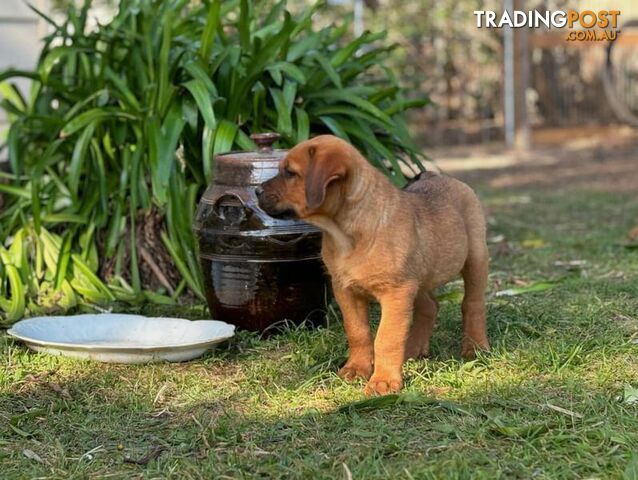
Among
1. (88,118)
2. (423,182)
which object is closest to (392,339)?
(423,182)

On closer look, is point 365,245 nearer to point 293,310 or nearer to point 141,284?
point 293,310

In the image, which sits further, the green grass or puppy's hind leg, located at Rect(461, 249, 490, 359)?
puppy's hind leg, located at Rect(461, 249, 490, 359)

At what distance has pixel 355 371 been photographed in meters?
4.21

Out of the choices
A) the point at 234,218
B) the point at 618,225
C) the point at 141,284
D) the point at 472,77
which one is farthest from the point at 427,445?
the point at 472,77

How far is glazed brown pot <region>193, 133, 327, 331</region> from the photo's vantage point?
4805 millimetres

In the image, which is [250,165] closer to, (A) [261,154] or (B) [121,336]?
(A) [261,154]

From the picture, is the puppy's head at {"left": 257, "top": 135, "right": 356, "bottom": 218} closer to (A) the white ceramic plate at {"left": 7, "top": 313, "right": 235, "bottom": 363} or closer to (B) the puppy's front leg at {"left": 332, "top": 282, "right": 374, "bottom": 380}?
(B) the puppy's front leg at {"left": 332, "top": 282, "right": 374, "bottom": 380}

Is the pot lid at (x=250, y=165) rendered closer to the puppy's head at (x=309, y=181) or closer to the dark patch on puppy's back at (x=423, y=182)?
the dark patch on puppy's back at (x=423, y=182)

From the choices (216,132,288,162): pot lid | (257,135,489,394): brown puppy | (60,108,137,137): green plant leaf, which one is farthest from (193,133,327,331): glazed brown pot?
(60,108,137,137): green plant leaf

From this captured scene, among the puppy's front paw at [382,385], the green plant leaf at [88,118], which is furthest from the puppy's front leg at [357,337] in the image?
the green plant leaf at [88,118]

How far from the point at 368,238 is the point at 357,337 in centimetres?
48

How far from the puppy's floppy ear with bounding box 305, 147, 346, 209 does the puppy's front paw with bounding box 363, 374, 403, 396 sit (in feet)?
2.47

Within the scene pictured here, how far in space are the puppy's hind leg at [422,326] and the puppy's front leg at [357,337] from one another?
1.06 feet

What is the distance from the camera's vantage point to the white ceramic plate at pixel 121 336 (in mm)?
4406
